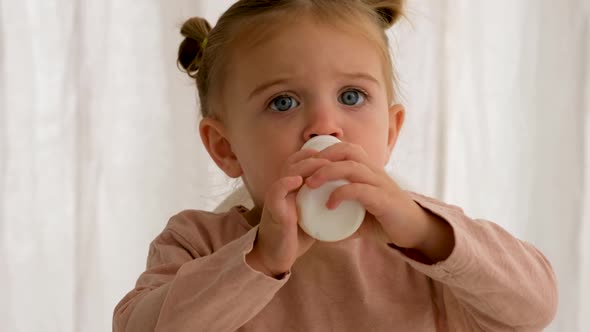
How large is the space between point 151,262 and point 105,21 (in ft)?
1.50

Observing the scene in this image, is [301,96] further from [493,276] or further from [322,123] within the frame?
[493,276]

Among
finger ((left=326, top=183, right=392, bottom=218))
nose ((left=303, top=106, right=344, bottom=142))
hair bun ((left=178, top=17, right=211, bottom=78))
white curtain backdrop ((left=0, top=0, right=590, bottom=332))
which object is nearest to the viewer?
finger ((left=326, top=183, right=392, bottom=218))

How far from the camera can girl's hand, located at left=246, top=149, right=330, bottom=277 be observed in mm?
758

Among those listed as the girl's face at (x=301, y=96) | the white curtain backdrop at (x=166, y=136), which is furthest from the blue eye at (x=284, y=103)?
the white curtain backdrop at (x=166, y=136)

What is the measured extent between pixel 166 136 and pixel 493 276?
2.14 ft

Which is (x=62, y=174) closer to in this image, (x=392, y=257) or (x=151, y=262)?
(x=151, y=262)

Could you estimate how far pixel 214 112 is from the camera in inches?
41.1

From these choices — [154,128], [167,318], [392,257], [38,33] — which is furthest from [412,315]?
[38,33]

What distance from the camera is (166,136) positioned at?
1334 mm

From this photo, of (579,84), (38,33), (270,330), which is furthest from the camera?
(579,84)

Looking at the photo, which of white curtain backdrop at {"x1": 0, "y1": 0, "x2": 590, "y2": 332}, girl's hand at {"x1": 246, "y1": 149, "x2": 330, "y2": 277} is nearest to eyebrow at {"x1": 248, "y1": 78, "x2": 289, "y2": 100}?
girl's hand at {"x1": 246, "y1": 149, "x2": 330, "y2": 277}

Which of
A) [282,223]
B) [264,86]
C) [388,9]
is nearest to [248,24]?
[264,86]

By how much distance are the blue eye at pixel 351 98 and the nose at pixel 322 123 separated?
33 mm

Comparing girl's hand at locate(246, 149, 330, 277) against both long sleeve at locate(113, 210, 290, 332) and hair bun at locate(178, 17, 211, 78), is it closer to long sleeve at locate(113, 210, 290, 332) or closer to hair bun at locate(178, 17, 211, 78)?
long sleeve at locate(113, 210, 290, 332)
